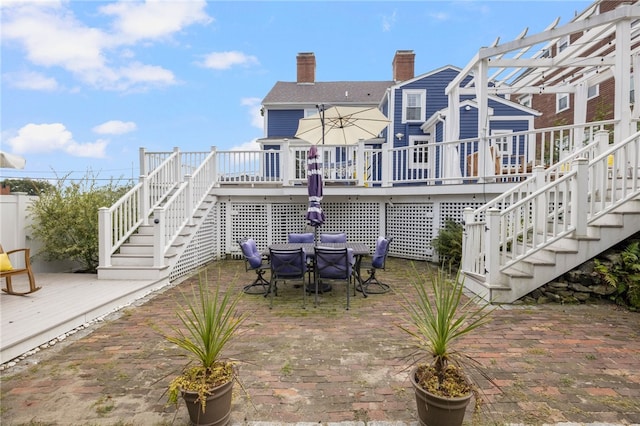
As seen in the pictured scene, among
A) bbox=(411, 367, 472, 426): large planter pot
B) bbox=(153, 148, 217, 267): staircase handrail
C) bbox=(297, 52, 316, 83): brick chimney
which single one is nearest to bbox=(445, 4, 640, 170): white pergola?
bbox=(411, 367, 472, 426): large planter pot

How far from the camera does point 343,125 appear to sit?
852cm

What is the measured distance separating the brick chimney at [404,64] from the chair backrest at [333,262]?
1616 cm

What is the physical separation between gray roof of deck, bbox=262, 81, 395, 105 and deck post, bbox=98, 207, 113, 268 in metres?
12.1

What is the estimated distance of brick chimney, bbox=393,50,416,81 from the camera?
17828 mm

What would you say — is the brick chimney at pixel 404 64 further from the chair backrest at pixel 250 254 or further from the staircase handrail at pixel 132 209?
the chair backrest at pixel 250 254

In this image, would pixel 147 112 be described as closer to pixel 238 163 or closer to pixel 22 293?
pixel 238 163

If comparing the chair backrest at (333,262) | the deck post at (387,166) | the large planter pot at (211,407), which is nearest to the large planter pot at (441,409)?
the large planter pot at (211,407)

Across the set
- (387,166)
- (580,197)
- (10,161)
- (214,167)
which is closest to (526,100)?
(387,166)

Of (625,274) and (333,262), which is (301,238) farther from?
(625,274)

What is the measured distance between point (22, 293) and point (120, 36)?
6.95 m

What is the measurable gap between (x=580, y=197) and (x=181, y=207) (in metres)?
6.95

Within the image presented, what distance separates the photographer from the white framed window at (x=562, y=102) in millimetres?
13672

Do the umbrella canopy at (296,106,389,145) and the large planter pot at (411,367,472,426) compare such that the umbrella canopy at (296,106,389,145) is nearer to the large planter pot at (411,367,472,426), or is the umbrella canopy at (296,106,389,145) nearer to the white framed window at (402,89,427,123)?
the white framed window at (402,89,427,123)

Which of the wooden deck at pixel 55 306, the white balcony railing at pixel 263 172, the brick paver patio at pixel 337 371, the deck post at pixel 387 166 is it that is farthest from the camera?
the deck post at pixel 387 166
